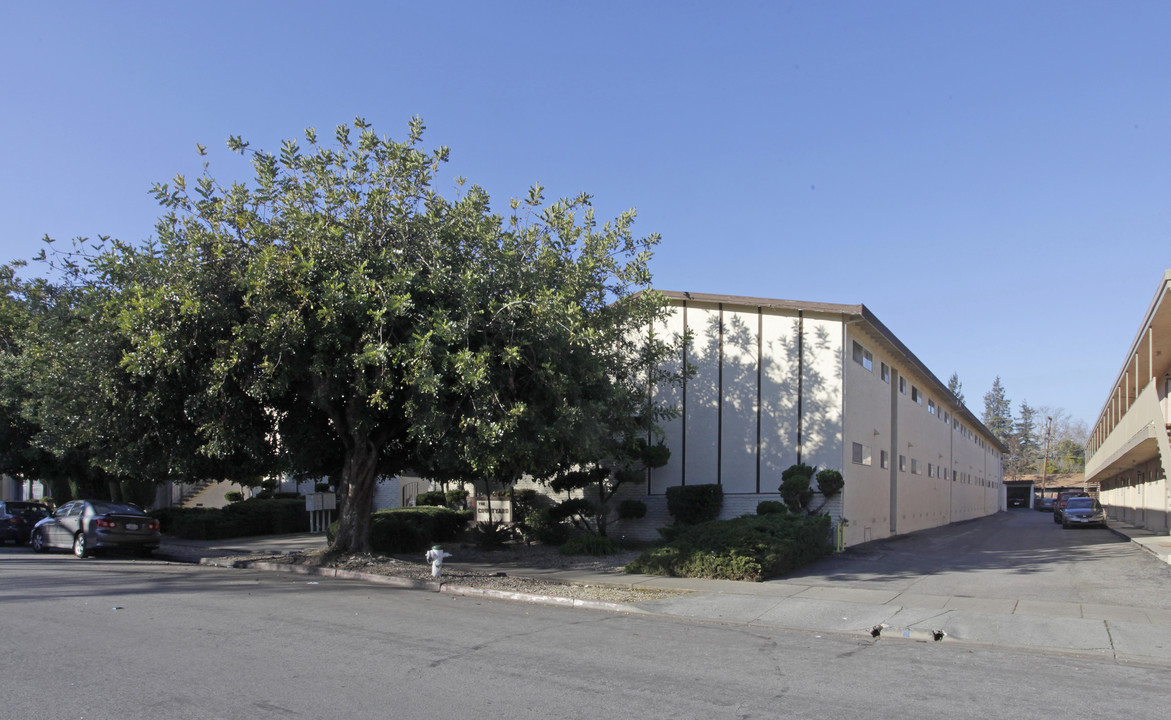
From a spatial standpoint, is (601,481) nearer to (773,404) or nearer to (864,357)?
(773,404)

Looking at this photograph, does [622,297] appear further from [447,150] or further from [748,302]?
[748,302]

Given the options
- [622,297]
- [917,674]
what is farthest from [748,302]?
[917,674]

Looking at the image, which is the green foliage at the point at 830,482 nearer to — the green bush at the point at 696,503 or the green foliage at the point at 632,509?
the green bush at the point at 696,503

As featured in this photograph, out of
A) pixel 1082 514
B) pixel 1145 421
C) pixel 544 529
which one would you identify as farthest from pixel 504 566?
pixel 1082 514

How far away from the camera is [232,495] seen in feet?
110

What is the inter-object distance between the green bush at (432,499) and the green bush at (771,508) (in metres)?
11.2

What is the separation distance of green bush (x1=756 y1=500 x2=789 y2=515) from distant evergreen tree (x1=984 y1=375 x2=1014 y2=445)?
416 feet

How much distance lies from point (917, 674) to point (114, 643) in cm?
835

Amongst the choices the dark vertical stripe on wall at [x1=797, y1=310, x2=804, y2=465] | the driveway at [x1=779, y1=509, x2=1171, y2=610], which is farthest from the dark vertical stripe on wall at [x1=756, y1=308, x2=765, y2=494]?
the driveway at [x1=779, y1=509, x2=1171, y2=610]

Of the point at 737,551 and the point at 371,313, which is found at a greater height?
the point at 371,313

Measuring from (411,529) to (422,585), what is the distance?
5934 mm

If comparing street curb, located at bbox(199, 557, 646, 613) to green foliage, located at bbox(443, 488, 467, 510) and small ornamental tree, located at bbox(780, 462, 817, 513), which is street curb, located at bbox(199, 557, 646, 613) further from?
small ornamental tree, located at bbox(780, 462, 817, 513)

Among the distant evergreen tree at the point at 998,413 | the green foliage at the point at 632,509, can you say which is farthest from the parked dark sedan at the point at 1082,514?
the distant evergreen tree at the point at 998,413

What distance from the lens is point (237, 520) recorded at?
86.0 ft
